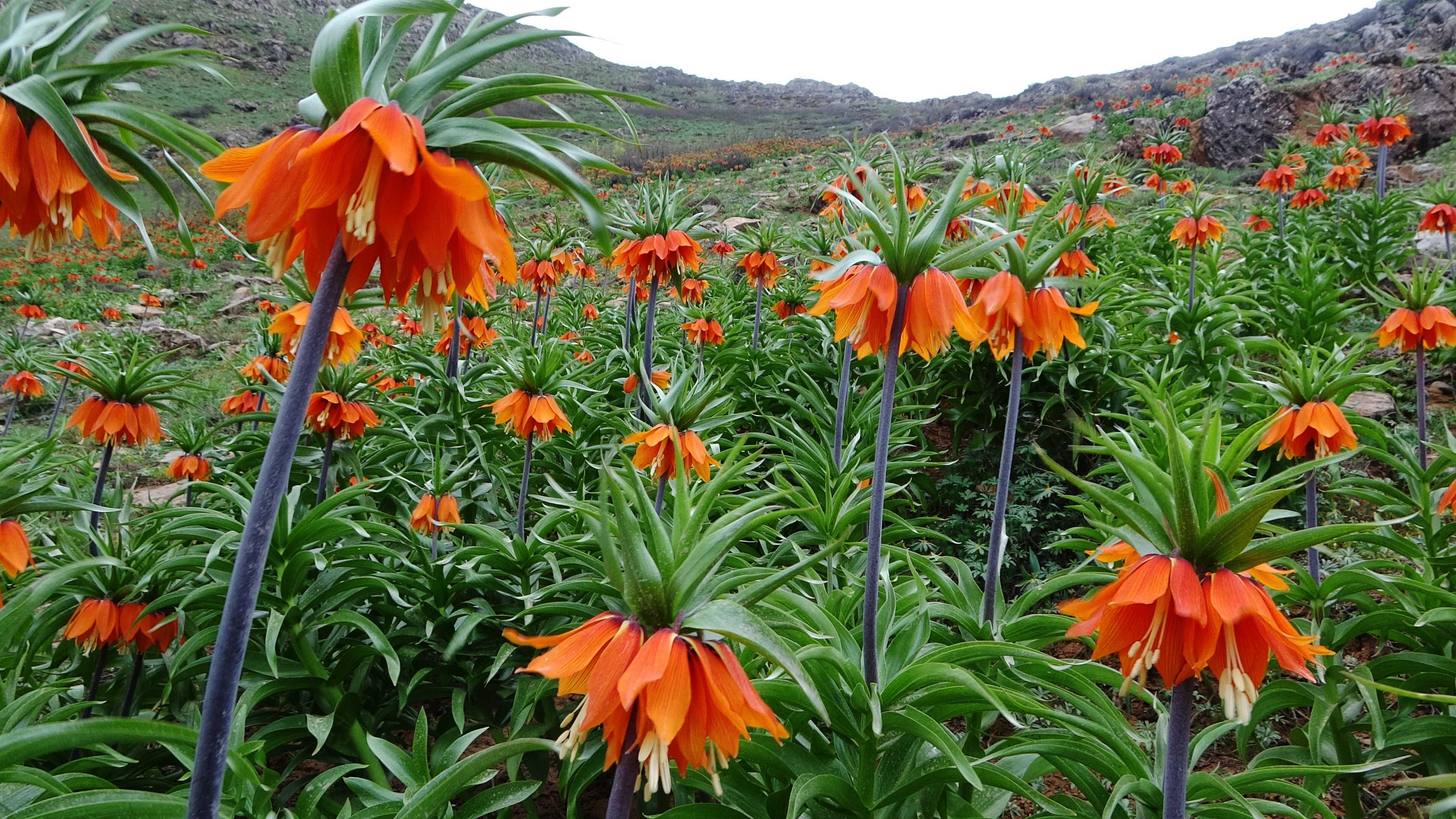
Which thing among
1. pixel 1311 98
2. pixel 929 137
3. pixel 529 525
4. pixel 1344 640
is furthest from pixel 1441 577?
pixel 929 137

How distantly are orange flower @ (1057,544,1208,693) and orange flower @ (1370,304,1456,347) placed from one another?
3.22 m

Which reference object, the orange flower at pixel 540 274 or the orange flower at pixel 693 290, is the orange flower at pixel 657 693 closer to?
the orange flower at pixel 693 290

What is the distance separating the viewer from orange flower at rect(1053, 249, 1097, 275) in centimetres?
414

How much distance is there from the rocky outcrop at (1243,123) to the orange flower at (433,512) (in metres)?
16.1

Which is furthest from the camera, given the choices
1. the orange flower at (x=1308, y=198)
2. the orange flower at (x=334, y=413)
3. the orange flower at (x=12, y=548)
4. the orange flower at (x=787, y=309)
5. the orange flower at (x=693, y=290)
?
the orange flower at (x=1308, y=198)

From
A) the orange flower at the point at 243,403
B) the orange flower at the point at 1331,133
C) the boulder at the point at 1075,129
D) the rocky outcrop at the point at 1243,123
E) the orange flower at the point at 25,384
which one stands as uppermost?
the boulder at the point at 1075,129

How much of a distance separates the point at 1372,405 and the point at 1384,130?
14.6 ft

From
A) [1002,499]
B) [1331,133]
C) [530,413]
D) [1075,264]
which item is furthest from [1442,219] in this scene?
[530,413]

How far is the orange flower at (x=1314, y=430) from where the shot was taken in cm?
234

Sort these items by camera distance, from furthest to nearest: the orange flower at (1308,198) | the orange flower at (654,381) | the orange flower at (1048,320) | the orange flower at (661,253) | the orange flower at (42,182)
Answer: the orange flower at (1308,198) < the orange flower at (654,381) < the orange flower at (661,253) < the orange flower at (1048,320) < the orange flower at (42,182)

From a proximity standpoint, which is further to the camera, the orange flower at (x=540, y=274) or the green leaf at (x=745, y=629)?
the orange flower at (x=540, y=274)

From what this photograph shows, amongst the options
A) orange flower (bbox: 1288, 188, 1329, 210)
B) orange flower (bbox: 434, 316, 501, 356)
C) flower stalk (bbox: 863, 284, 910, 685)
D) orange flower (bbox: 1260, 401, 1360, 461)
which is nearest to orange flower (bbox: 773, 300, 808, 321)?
orange flower (bbox: 434, 316, 501, 356)

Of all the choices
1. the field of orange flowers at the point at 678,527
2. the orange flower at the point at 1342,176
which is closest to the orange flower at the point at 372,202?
the field of orange flowers at the point at 678,527

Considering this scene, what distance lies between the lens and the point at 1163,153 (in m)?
7.43
